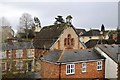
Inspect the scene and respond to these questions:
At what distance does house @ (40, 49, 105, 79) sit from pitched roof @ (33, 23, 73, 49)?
342 inches

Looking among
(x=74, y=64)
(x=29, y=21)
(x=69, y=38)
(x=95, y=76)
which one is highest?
(x=29, y=21)

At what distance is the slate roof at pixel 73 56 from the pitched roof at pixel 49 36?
849 centimetres

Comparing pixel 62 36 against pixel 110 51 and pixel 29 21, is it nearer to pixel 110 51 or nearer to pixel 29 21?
pixel 110 51

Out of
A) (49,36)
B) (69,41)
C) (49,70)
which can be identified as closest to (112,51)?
(49,70)

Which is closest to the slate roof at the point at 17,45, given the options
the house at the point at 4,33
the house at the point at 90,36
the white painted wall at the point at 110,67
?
the house at the point at 4,33

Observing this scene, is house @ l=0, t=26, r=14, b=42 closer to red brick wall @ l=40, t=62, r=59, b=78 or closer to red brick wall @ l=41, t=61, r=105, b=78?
red brick wall @ l=40, t=62, r=59, b=78

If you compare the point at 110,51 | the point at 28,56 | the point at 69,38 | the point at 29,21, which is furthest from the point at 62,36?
the point at 29,21

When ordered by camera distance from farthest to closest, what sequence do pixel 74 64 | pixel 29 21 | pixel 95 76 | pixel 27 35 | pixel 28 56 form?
pixel 29 21 → pixel 27 35 → pixel 28 56 → pixel 95 76 → pixel 74 64

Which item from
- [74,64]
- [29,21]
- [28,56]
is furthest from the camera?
[29,21]

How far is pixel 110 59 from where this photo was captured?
1644 cm

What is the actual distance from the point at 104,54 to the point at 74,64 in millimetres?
3079

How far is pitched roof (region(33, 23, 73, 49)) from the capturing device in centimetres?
2567

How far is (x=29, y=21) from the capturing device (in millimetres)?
46844

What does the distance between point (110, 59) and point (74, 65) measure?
3.11m
